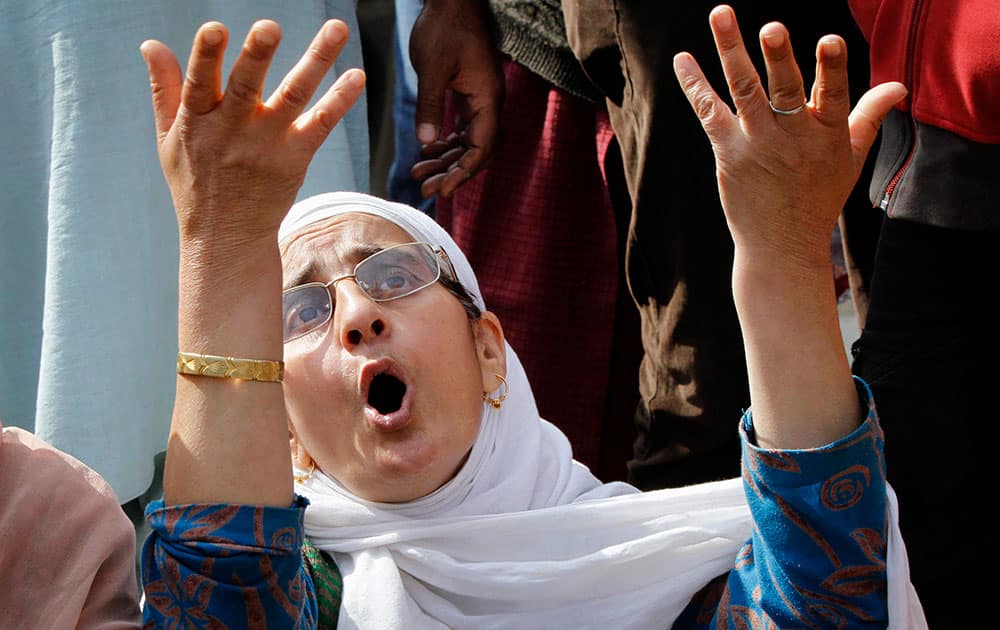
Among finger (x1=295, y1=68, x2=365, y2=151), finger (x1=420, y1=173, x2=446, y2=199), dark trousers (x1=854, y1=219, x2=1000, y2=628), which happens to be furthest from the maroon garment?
finger (x1=295, y1=68, x2=365, y2=151)

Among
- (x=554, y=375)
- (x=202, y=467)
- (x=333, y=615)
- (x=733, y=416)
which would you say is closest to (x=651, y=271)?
(x=733, y=416)

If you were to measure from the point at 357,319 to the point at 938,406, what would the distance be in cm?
114

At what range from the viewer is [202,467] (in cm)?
196

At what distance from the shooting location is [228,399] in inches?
77.8

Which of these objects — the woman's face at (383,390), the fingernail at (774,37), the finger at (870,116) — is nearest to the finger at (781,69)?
the fingernail at (774,37)

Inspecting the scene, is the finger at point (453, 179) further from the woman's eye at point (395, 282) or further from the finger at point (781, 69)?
the finger at point (781, 69)

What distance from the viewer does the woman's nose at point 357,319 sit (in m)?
2.34

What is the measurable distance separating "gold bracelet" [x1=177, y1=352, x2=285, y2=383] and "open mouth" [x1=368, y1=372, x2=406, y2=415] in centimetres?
38

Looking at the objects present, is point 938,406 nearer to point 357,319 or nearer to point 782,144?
point 782,144

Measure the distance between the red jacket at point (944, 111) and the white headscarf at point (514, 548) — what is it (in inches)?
25.1

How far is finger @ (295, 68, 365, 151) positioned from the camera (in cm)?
194

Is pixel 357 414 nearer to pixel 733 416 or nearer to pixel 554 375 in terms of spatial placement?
pixel 733 416

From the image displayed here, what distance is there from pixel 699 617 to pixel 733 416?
0.84 m

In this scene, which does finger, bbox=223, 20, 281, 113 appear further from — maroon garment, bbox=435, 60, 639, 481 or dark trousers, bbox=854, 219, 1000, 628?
maroon garment, bbox=435, 60, 639, 481
